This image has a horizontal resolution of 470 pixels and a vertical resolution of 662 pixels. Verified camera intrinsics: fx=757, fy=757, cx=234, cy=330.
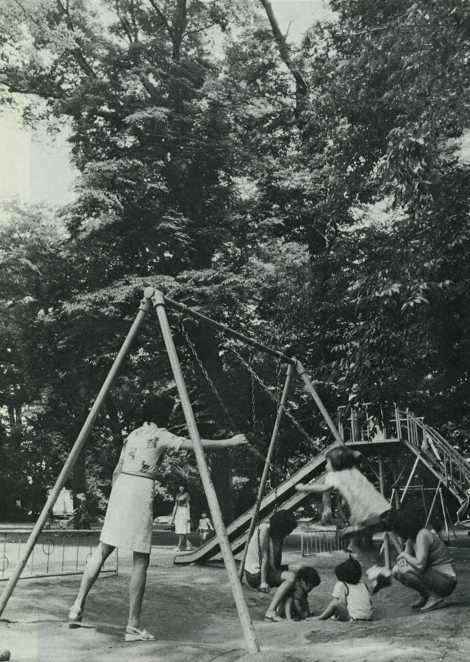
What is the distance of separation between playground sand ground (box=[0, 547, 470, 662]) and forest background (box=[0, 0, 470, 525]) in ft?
18.1

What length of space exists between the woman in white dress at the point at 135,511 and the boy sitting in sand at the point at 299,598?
240 centimetres

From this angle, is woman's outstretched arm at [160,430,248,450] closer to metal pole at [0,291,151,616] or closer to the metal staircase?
metal pole at [0,291,151,616]

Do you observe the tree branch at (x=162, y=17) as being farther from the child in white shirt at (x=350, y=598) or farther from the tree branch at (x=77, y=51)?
the child in white shirt at (x=350, y=598)

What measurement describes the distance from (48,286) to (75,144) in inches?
173

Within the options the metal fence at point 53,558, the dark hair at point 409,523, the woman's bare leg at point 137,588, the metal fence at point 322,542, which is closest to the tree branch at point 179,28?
the metal fence at point 53,558

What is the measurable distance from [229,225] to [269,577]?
13441 millimetres

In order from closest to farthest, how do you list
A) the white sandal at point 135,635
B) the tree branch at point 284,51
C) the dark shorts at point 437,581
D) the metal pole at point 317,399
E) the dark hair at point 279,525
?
the white sandal at point 135,635
the dark shorts at point 437,581
the metal pole at point 317,399
the dark hair at point 279,525
the tree branch at point 284,51

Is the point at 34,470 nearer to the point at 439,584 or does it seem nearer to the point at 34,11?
the point at 34,11

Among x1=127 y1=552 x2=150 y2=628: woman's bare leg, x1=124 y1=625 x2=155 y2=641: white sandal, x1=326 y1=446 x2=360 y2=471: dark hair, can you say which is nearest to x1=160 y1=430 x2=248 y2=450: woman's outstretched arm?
x1=127 y1=552 x2=150 y2=628: woman's bare leg

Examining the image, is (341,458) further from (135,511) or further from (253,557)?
(253,557)

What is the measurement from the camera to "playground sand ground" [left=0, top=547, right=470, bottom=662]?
16.8 ft

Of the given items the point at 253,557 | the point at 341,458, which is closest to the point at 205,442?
the point at 341,458

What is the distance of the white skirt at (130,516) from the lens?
6387 mm

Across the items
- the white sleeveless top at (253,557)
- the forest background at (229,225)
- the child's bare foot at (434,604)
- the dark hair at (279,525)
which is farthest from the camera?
the forest background at (229,225)
